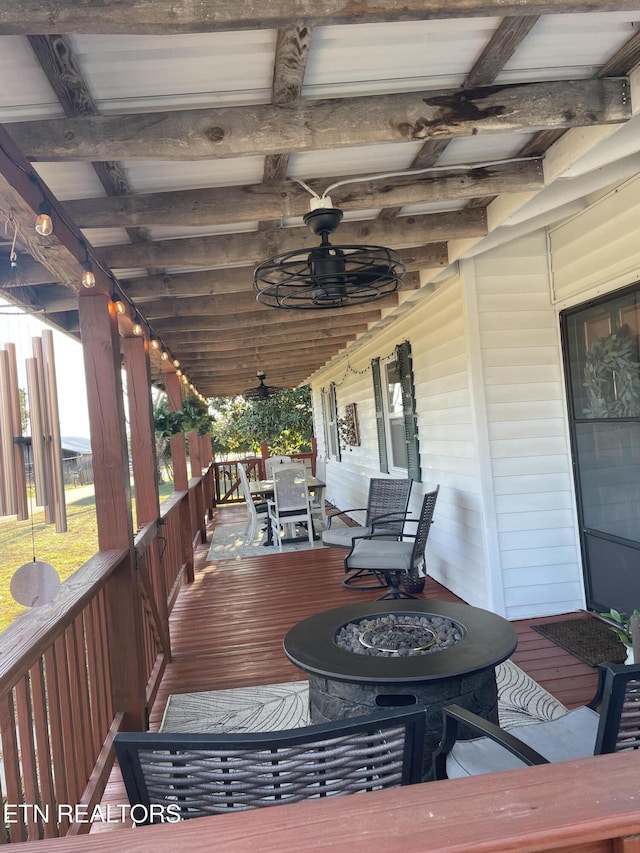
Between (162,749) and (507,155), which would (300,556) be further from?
(162,749)

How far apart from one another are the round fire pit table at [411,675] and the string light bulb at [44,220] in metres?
1.73

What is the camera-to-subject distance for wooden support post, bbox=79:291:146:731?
9.05 ft

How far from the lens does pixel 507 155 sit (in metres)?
2.70

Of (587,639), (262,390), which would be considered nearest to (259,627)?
(587,639)

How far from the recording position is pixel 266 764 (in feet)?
3.69

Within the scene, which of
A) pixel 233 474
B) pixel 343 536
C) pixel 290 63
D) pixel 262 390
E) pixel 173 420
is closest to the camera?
pixel 290 63

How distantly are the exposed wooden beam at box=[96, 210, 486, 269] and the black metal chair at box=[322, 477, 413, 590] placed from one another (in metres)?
2.59

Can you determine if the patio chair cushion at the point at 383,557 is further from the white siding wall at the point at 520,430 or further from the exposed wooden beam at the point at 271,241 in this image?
the exposed wooden beam at the point at 271,241

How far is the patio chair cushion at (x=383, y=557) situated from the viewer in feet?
14.5

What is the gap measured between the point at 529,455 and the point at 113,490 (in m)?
2.73

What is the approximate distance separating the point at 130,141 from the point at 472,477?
10.3ft

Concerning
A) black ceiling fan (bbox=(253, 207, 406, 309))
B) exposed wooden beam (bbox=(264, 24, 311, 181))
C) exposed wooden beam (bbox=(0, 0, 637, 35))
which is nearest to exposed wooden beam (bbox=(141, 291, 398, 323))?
black ceiling fan (bbox=(253, 207, 406, 309))

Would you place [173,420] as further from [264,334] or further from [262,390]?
[262,390]

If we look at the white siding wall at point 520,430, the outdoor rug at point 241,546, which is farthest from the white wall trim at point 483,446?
the outdoor rug at point 241,546
